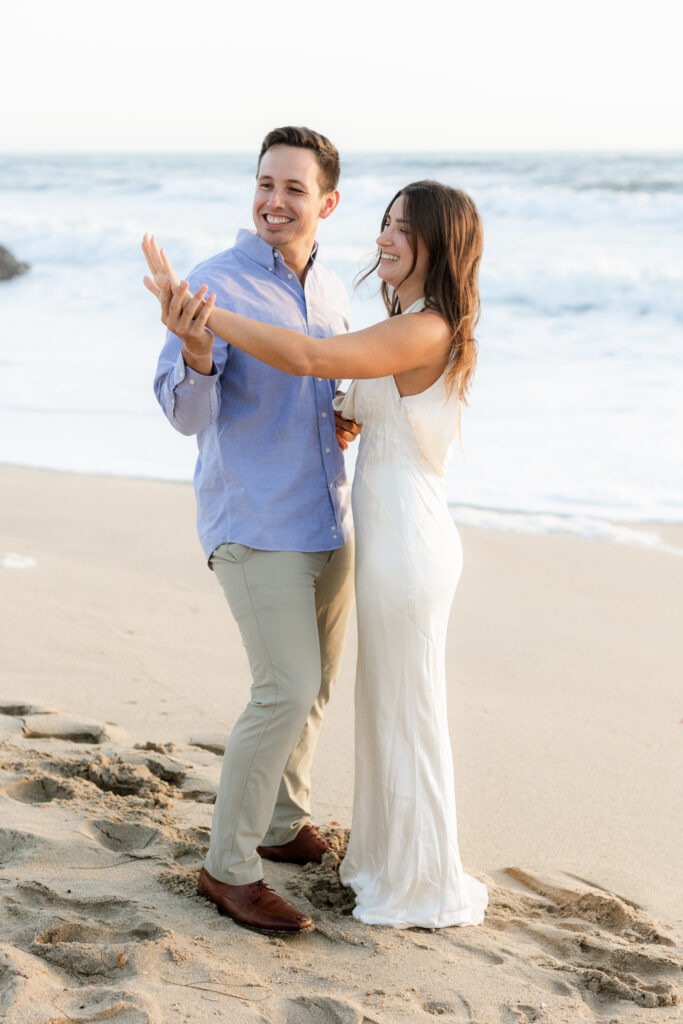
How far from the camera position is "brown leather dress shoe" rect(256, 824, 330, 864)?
3.38m

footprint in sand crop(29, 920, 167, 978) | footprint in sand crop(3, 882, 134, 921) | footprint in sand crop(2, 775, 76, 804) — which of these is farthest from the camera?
footprint in sand crop(2, 775, 76, 804)

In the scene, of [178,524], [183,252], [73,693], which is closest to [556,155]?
[183,252]

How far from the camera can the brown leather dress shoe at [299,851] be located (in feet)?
11.1

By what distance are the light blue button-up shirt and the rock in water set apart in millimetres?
19632

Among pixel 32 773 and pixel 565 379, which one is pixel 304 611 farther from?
pixel 565 379

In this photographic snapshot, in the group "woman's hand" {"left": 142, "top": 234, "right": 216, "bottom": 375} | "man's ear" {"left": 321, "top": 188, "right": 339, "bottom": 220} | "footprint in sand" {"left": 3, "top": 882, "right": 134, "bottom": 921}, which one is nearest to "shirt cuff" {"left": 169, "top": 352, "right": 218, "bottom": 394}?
"woman's hand" {"left": 142, "top": 234, "right": 216, "bottom": 375}

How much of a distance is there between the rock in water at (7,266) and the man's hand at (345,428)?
19.7 meters

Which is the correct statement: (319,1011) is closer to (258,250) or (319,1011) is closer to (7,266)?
(258,250)

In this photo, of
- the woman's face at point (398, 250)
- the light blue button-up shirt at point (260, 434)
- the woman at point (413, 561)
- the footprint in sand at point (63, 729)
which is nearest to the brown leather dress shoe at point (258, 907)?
the woman at point (413, 561)

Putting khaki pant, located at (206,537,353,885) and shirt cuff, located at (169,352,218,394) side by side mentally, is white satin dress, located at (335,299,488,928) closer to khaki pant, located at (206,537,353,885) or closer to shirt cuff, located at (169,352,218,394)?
khaki pant, located at (206,537,353,885)

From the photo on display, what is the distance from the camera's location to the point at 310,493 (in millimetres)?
3041

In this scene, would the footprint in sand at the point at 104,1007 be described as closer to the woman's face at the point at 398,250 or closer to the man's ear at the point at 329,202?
the woman's face at the point at 398,250

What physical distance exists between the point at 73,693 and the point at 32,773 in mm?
819

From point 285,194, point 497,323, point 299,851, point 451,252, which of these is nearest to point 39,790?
point 299,851
